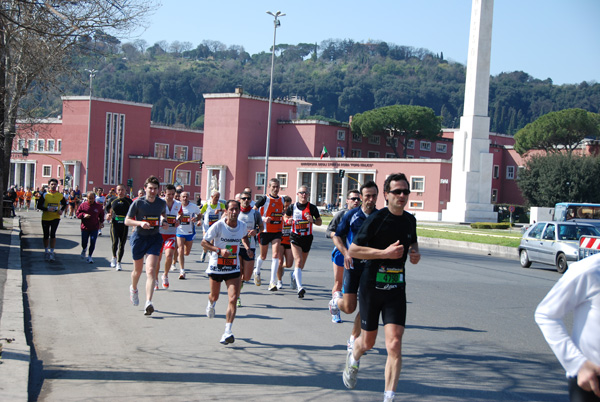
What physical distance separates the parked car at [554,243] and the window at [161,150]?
249 feet

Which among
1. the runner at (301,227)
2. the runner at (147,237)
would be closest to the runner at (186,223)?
the runner at (301,227)

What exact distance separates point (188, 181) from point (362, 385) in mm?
87509

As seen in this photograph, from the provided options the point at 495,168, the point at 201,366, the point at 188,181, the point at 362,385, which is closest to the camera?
the point at 362,385

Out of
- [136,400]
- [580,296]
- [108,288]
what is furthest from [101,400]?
[108,288]

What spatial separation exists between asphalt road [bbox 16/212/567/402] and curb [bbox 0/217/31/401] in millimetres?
170

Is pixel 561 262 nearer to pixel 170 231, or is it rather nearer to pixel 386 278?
pixel 170 231

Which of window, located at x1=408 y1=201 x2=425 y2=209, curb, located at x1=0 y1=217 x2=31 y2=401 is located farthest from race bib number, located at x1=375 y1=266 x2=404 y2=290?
window, located at x1=408 y1=201 x2=425 y2=209

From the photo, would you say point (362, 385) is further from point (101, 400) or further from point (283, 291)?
point (283, 291)

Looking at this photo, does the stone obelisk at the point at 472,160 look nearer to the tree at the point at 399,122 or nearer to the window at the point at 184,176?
the tree at the point at 399,122

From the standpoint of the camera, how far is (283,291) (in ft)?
42.3

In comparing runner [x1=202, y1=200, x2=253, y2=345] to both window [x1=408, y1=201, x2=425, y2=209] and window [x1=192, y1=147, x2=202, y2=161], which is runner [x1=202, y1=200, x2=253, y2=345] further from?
window [x1=192, y1=147, x2=202, y2=161]

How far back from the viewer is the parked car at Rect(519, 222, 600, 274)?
19.4 metres

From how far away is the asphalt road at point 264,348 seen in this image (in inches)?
243

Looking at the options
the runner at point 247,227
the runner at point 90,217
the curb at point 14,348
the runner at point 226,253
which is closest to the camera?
the curb at point 14,348
